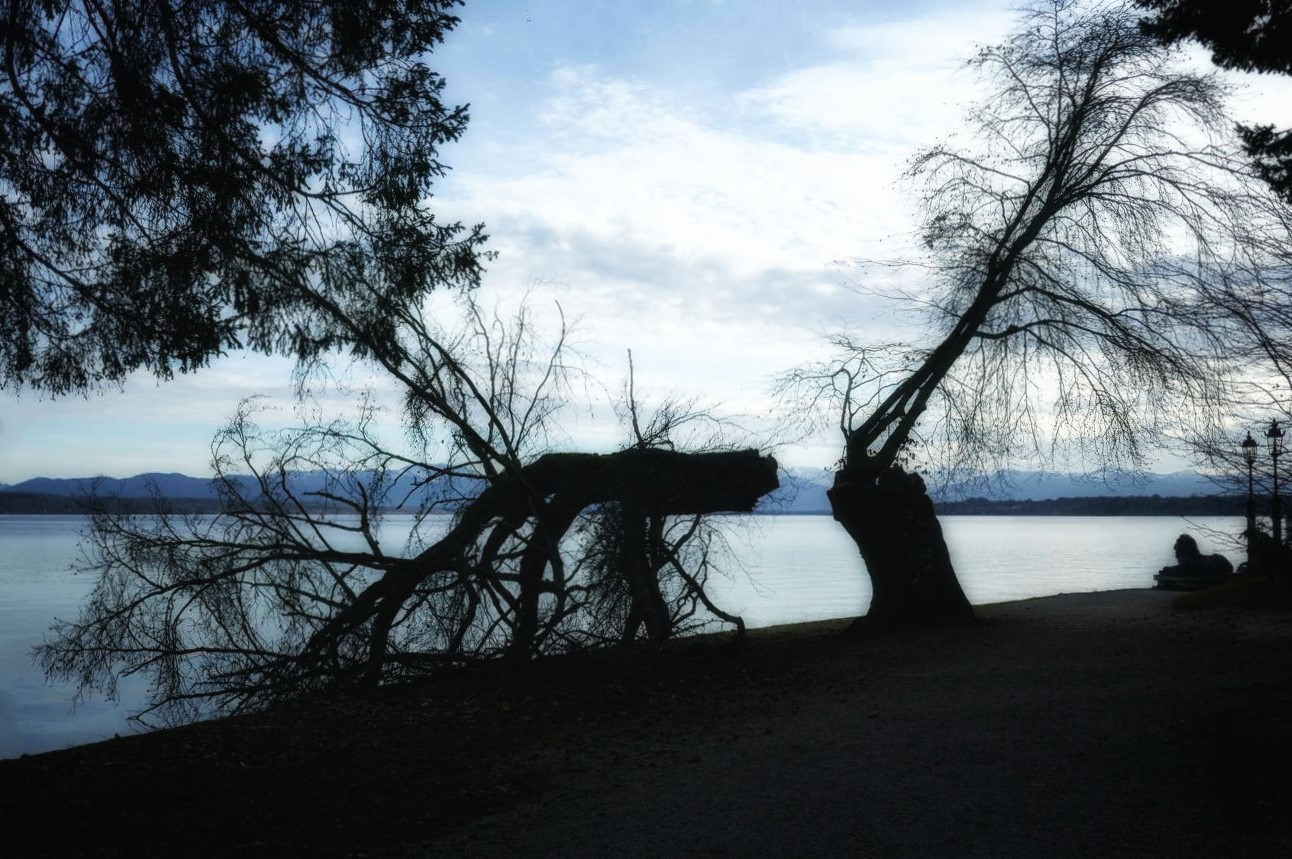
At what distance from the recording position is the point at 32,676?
19.2 meters

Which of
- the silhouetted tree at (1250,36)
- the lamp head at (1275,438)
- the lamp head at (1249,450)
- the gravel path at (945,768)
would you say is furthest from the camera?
the lamp head at (1249,450)

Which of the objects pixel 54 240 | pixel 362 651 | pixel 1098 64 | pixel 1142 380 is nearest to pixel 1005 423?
pixel 1142 380

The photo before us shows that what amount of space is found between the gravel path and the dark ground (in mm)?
25

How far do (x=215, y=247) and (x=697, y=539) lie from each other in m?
7.12

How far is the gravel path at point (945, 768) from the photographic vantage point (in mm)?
5797

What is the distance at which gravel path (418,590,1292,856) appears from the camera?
5.80 m

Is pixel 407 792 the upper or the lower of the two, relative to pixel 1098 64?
lower

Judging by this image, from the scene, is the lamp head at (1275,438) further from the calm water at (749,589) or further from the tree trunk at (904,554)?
the tree trunk at (904,554)

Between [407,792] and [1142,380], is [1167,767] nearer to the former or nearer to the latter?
[407,792]

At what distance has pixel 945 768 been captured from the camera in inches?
284

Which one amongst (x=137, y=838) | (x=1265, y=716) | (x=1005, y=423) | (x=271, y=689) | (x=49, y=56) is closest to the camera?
(x=137, y=838)

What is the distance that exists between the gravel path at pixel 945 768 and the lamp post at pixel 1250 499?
3.91m

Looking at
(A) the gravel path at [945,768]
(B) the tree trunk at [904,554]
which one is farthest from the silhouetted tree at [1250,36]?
(B) the tree trunk at [904,554]

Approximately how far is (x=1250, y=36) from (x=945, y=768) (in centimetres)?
671
